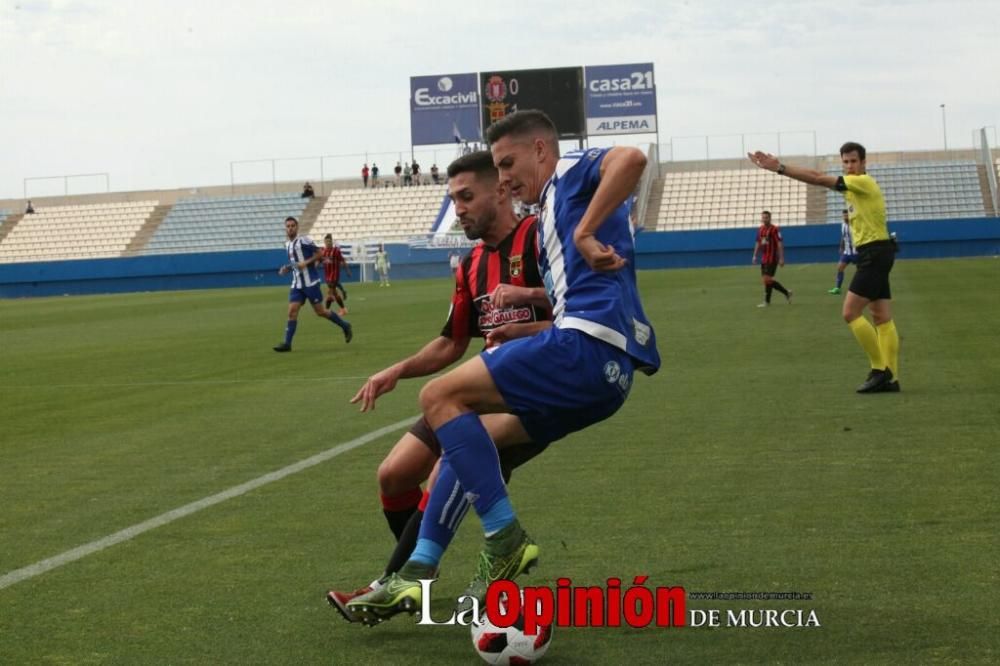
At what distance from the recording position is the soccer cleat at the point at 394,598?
4.78 metres

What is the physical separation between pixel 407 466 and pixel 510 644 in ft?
3.36

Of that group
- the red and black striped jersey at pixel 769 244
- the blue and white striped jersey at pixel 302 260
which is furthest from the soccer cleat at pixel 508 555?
the red and black striped jersey at pixel 769 244

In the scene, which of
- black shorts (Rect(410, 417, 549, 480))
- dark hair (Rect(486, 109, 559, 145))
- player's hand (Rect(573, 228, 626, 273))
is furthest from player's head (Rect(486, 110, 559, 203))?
black shorts (Rect(410, 417, 549, 480))

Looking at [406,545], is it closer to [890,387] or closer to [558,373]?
[558,373]

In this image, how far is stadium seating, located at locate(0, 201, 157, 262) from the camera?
7044 centimetres

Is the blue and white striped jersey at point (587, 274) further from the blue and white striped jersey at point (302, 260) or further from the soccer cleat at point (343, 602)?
the blue and white striped jersey at point (302, 260)

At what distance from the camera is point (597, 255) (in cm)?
463

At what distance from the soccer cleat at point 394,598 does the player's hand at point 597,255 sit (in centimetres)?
115

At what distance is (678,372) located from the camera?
14602 millimetres

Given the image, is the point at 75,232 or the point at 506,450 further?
the point at 75,232

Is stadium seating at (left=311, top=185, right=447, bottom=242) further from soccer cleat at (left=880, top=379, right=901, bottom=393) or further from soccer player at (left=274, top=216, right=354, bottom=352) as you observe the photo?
soccer cleat at (left=880, top=379, right=901, bottom=393)

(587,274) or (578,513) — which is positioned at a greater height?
(587,274)

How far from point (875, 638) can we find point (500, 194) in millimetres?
2041

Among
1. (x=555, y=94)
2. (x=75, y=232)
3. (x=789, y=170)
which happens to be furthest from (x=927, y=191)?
(x=789, y=170)
